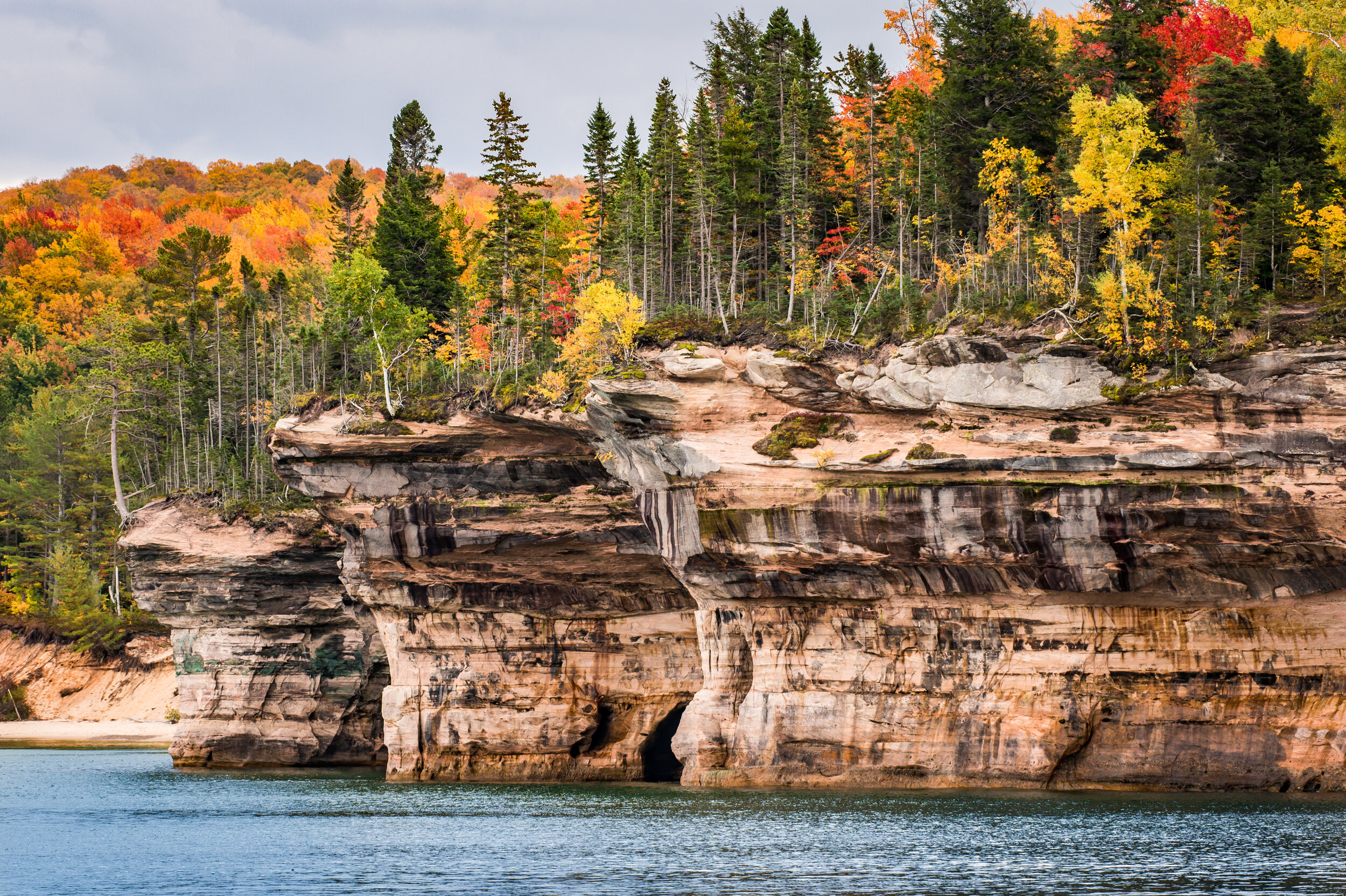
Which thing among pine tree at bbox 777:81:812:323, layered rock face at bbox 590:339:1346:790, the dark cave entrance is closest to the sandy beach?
the dark cave entrance

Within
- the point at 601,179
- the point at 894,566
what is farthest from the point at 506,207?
the point at 894,566

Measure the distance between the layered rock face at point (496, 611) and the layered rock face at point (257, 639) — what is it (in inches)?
254

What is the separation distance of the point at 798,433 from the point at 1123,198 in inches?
557

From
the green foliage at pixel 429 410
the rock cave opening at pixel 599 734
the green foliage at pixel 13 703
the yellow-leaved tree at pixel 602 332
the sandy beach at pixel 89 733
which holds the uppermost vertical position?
the yellow-leaved tree at pixel 602 332

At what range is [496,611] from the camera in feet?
169

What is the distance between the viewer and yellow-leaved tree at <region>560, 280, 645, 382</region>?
47812 mm

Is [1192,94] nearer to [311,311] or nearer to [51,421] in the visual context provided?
[311,311]

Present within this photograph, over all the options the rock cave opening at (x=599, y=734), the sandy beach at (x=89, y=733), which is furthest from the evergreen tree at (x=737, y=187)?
the sandy beach at (x=89, y=733)

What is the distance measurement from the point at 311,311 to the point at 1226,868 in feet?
239

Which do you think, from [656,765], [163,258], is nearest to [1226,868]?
[656,765]

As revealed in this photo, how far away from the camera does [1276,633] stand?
126 ft

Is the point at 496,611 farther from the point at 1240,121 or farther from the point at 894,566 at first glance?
the point at 1240,121

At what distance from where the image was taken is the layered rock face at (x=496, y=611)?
50.0 meters

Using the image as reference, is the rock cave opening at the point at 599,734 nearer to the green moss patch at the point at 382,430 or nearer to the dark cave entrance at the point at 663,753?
the dark cave entrance at the point at 663,753
